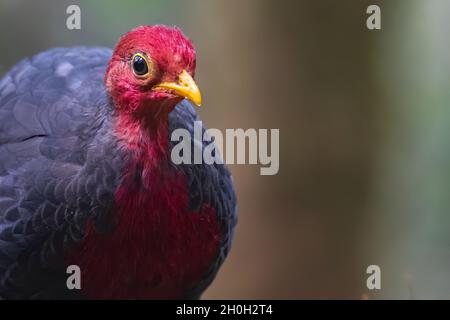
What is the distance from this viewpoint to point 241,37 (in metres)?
4.80

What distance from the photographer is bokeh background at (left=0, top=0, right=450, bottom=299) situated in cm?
467

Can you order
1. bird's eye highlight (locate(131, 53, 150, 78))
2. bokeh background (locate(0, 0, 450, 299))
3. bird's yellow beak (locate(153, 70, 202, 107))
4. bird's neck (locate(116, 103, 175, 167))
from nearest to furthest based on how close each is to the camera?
bird's yellow beak (locate(153, 70, 202, 107)) → bird's eye highlight (locate(131, 53, 150, 78)) → bird's neck (locate(116, 103, 175, 167)) → bokeh background (locate(0, 0, 450, 299))

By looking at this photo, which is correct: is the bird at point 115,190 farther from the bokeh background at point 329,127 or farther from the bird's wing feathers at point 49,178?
the bokeh background at point 329,127

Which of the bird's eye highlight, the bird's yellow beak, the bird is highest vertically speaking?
the bird's eye highlight

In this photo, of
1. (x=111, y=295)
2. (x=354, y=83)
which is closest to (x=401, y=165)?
(x=354, y=83)

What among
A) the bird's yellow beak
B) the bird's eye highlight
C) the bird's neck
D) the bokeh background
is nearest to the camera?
the bird's yellow beak

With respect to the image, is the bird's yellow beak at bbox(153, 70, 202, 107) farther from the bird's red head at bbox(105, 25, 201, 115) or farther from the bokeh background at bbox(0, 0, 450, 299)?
the bokeh background at bbox(0, 0, 450, 299)

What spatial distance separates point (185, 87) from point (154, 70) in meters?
0.17

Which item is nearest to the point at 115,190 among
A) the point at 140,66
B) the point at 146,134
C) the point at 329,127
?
the point at 146,134

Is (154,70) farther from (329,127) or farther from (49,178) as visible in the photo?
(329,127)

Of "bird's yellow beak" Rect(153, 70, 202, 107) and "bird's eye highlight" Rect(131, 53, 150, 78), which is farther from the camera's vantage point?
"bird's eye highlight" Rect(131, 53, 150, 78)

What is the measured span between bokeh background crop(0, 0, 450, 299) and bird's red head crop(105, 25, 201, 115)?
182 centimetres

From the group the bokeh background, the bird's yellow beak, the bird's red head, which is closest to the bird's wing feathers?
the bird's red head

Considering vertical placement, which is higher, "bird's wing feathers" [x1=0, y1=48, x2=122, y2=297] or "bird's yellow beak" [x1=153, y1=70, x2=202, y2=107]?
"bird's yellow beak" [x1=153, y1=70, x2=202, y2=107]
